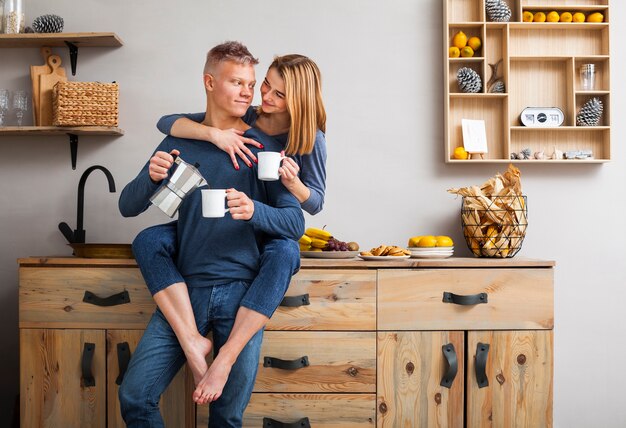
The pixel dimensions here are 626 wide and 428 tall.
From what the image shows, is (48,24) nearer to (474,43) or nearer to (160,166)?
(160,166)

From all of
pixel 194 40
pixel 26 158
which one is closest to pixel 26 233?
pixel 26 158

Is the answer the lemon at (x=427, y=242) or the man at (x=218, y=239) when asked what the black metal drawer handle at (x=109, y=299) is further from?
the lemon at (x=427, y=242)

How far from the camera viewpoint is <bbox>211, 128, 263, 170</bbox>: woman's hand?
211 cm

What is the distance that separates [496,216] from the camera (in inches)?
106

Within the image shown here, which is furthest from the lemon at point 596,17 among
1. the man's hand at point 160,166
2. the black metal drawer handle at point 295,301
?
the man's hand at point 160,166

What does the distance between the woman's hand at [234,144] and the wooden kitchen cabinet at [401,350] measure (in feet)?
1.73

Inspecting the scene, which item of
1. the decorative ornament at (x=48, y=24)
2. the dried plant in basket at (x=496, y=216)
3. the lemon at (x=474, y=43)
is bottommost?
the dried plant in basket at (x=496, y=216)

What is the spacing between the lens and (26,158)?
303 centimetres

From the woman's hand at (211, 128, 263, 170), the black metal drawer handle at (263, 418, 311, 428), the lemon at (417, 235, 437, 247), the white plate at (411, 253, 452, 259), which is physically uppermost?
the woman's hand at (211, 128, 263, 170)

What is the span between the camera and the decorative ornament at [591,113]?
9.66 feet

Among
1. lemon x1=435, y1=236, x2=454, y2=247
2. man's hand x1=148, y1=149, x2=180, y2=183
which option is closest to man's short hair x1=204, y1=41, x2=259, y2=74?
man's hand x1=148, y1=149, x2=180, y2=183

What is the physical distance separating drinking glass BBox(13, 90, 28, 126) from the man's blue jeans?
1.32 meters

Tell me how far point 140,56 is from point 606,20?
6.62ft

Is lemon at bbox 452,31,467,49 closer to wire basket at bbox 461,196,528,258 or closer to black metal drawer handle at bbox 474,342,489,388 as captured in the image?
wire basket at bbox 461,196,528,258
